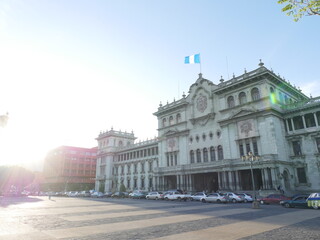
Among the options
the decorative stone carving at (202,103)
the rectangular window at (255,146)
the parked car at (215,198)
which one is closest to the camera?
the parked car at (215,198)

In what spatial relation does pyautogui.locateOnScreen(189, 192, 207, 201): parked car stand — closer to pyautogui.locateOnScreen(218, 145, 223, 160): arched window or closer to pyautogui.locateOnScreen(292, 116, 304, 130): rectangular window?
pyautogui.locateOnScreen(218, 145, 223, 160): arched window

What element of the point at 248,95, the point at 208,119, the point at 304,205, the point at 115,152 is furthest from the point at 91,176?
the point at 304,205

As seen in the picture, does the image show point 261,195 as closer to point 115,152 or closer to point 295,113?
point 295,113

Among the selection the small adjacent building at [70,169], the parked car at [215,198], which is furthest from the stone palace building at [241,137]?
the small adjacent building at [70,169]

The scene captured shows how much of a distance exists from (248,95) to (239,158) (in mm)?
11456

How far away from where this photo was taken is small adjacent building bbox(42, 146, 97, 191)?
100250 millimetres

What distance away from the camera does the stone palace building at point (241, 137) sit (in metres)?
36.5

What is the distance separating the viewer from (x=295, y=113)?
39500 millimetres

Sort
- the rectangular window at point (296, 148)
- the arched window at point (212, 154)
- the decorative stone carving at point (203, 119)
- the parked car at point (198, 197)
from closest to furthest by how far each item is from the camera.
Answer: the parked car at point (198, 197) → the rectangular window at point (296, 148) → the arched window at point (212, 154) → the decorative stone carving at point (203, 119)

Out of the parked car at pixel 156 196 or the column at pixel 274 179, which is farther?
the parked car at pixel 156 196

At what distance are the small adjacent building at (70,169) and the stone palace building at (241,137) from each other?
56566 mm

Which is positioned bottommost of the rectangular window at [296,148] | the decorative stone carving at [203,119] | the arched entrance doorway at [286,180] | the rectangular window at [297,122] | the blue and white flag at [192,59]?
the arched entrance doorway at [286,180]

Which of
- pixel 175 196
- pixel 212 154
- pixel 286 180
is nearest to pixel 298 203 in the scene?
pixel 286 180

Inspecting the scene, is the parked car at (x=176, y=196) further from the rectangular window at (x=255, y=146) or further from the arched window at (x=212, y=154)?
the rectangular window at (x=255, y=146)
